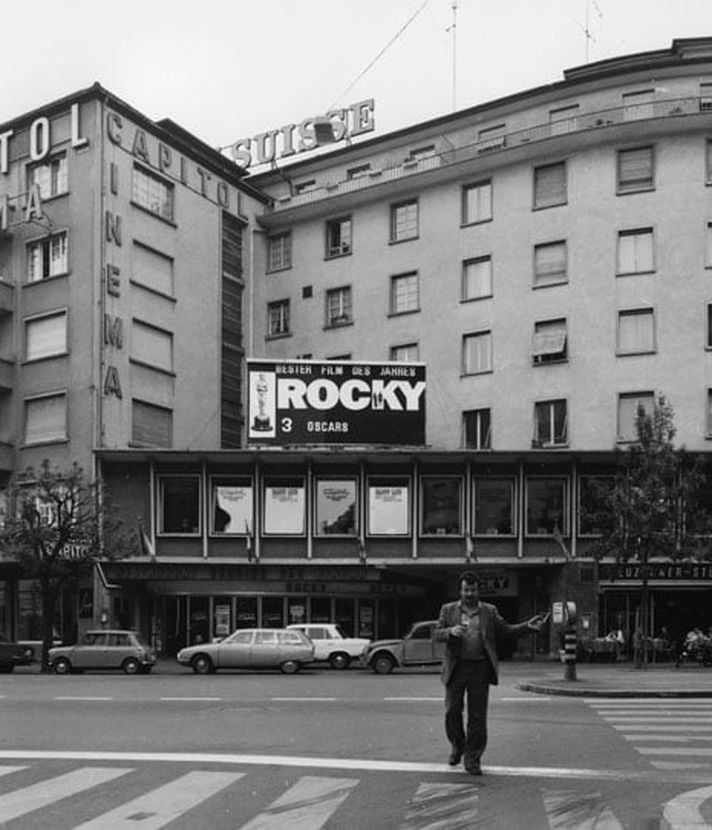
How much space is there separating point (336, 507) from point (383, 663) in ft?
37.0

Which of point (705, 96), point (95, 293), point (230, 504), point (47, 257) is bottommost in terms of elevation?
point (230, 504)

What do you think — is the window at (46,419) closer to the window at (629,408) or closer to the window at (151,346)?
the window at (151,346)

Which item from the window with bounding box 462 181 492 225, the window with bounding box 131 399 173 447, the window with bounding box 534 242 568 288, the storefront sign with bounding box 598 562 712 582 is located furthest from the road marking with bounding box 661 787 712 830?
the window with bounding box 462 181 492 225

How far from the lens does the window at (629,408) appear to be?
139 feet

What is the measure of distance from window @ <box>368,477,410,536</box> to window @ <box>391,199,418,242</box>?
1066 centimetres

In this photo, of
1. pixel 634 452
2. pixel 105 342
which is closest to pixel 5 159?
pixel 105 342

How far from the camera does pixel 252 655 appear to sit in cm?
3216

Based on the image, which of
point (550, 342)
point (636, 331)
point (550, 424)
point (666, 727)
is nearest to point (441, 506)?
point (550, 424)

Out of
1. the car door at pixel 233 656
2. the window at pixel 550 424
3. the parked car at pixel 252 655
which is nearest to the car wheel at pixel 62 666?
the parked car at pixel 252 655

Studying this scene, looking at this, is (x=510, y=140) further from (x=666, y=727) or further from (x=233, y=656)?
(x=666, y=727)

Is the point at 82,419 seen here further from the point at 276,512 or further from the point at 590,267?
the point at 590,267

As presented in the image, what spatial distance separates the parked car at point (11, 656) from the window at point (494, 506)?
621 inches

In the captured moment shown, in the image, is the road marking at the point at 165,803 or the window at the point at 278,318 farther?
the window at the point at 278,318

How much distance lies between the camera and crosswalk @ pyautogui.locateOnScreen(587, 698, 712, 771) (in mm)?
11383
